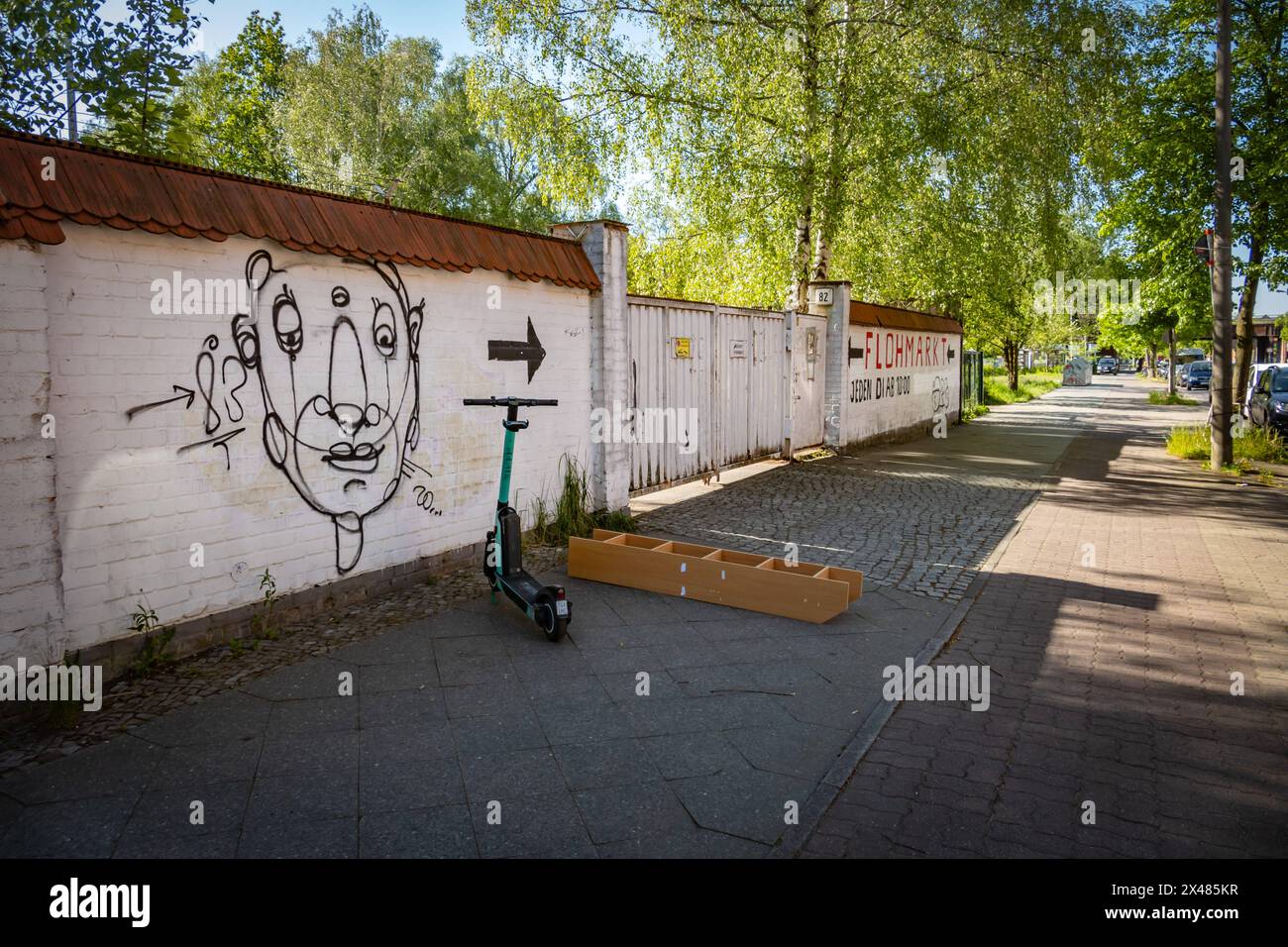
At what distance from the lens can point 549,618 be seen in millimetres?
5492

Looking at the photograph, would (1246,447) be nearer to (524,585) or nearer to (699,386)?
(699,386)

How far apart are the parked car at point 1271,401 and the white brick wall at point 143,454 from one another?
1702 centimetres

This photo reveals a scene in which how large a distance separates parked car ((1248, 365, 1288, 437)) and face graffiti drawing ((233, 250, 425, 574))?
1666 centimetres

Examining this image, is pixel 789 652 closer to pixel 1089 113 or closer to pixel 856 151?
pixel 856 151

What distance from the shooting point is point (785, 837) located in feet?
10.9

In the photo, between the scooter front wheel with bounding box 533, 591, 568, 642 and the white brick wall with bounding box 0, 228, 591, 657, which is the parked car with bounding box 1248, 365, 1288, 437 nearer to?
the scooter front wheel with bounding box 533, 591, 568, 642

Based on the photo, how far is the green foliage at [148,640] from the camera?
4.71m

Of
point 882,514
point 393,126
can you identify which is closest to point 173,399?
point 882,514

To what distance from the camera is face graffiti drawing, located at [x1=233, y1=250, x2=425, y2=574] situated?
5426 mm

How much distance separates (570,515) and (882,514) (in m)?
3.91

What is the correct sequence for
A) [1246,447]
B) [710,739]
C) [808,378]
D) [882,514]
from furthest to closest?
[1246,447]
[808,378]
[882,514]
[710,739]

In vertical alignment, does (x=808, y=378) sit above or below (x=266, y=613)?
above

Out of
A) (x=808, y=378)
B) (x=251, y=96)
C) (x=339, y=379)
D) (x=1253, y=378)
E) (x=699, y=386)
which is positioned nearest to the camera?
(x=339, y=379)
